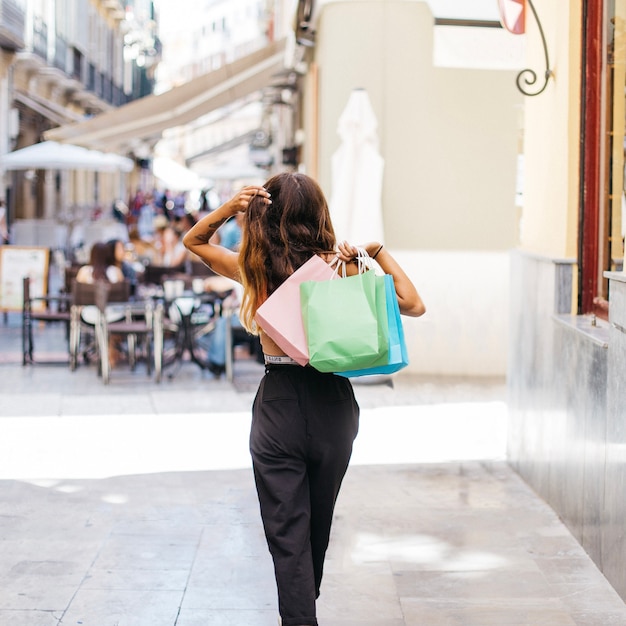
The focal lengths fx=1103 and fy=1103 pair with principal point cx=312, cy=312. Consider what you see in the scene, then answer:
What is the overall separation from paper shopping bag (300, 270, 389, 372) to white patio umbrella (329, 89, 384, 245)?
21.7 ft

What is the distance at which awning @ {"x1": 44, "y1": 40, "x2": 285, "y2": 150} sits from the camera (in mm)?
13320

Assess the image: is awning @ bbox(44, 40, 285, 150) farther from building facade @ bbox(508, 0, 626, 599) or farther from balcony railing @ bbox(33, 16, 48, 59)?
balcony railing @ bbox(33, 16, 48, 59)

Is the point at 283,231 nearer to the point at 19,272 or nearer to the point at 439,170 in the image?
the point at 439,170

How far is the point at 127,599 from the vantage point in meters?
4.40

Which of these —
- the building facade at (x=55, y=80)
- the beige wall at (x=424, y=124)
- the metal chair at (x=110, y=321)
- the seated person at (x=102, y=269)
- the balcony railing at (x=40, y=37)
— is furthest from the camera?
the balcony railing at (x=40, y=37)

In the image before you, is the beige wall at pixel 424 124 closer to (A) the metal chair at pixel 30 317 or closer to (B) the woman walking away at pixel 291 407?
(A) the metal chair at pixel 30 317

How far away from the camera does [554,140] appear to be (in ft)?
20.1

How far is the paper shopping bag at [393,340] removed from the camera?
3389 mm

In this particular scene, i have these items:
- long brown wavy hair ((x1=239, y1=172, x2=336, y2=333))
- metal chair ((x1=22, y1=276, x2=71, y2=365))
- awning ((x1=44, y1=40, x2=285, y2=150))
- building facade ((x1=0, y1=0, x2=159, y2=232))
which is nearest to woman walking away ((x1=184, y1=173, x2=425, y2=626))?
long brown wavy hair ((x1=239, y1=172, x2=336, y2=333))

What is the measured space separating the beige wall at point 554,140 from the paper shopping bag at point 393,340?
2682 mm

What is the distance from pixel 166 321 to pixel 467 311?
3231 mm

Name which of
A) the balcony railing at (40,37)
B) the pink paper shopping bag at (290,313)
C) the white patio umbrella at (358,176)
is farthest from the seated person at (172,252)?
the balcony railing at (40,37)

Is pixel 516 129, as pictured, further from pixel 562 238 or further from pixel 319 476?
pixel 319 476

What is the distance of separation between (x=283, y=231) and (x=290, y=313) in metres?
0.27
